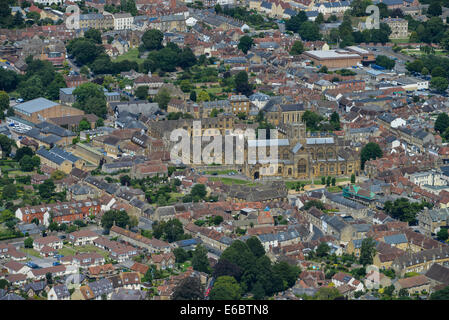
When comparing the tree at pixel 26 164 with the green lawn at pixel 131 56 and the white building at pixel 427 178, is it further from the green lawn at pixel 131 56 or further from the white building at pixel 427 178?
Result: the green lawn at pixel 131 56

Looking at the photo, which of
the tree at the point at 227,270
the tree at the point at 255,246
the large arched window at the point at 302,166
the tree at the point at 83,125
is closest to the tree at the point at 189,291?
the tree at the point at 227,270

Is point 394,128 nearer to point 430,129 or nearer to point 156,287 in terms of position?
point 430,129

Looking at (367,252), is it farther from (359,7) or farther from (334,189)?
(359,7)

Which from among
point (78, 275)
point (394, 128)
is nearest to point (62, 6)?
point (394, 128)

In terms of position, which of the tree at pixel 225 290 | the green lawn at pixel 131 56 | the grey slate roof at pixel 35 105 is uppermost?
the tree at pixel 225 290

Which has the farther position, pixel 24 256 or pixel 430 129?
pixel 430 129

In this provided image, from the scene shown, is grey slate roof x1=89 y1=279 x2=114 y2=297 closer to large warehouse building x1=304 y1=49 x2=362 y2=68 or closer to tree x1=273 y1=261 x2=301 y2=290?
tree x1=273 y1=261 x2=301 y2=290
